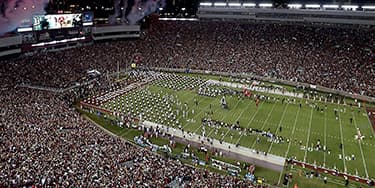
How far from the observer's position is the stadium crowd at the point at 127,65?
53.6 feet

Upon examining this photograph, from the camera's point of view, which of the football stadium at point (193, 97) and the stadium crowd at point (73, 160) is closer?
the stadium crowd at point (73, 160)

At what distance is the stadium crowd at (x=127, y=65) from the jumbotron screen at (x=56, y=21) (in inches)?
156

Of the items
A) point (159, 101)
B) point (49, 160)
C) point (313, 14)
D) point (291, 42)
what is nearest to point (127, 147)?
point (49, 160)

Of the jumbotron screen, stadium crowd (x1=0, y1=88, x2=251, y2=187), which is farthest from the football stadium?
the jumbotron screen

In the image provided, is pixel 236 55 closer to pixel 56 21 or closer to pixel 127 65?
pixel 127 65

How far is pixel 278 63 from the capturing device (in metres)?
53.2

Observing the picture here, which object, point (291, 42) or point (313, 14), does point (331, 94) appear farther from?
point (313, 14)

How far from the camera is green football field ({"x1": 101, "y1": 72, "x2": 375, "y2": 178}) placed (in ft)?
84.7

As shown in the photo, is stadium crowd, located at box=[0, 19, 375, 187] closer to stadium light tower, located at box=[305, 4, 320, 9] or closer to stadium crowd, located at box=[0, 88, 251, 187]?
stadium crowd, located at box=[0, 88, 251, 187]

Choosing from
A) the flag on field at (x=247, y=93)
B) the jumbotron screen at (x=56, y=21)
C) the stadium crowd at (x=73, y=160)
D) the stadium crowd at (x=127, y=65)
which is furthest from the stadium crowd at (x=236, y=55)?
the stadium crowd at (x=73, y=160)

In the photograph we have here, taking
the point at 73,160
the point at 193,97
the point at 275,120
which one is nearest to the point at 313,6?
the point at 193,97

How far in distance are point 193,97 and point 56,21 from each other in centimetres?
2415

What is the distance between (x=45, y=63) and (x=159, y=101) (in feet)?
57.0

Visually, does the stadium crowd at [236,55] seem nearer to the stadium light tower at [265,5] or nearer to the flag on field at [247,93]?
the stadium light tower at [265,5]
